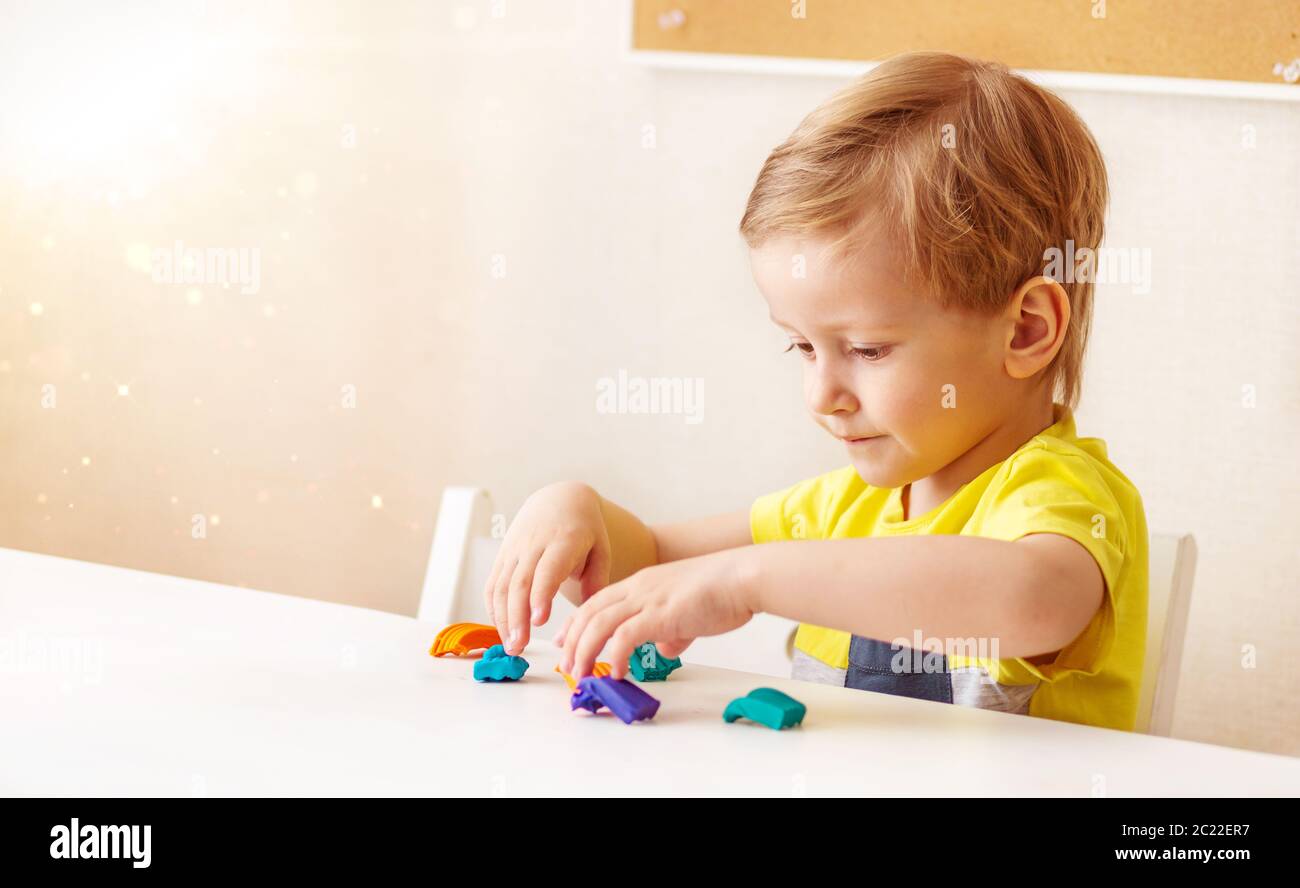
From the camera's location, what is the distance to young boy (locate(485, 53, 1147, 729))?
0.71 m

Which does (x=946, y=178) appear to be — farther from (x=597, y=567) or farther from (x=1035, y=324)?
(x=597, y=567)

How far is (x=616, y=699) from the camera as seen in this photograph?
529mm

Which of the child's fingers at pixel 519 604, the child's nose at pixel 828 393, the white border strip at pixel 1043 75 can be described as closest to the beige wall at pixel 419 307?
the white border strip at pixel 1043 75

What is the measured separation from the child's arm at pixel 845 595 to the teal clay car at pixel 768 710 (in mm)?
49

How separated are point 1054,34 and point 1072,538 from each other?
108 cm

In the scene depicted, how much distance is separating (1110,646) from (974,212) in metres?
0.28

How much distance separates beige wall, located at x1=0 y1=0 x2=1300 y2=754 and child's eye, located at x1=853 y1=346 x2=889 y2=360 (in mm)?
930

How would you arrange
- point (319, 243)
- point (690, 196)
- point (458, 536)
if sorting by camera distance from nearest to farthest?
point (458, 536), point (690, 196), point (319, 243)

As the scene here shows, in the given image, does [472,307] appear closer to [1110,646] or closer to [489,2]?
[489,2]

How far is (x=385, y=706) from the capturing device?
21.5 inches

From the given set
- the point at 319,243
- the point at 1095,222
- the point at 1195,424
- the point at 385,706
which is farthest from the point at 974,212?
the point at 319,243

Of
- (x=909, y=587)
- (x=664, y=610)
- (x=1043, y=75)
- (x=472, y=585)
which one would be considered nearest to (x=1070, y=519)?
(x=909, y=587)

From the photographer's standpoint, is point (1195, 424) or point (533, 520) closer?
point (533, 520)

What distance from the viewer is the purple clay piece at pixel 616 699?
526 millimetres
